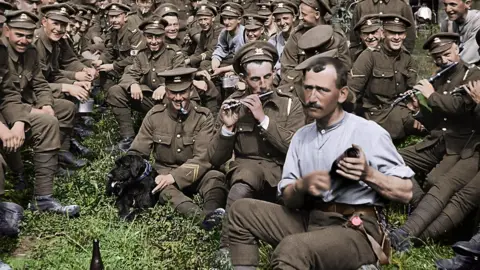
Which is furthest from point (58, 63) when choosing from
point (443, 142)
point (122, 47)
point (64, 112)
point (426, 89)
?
point (443, 142)

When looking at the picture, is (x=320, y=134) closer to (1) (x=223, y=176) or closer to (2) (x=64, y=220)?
(1) (x=223, y=176)

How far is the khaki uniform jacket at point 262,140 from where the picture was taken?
609 centimetres

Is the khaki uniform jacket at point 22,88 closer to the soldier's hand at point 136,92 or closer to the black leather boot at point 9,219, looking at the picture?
the black leather boot at point 9,219

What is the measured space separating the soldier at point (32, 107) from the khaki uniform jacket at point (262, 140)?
5.17 ft

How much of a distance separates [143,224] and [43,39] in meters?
3.48

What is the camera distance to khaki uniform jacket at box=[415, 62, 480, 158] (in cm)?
607

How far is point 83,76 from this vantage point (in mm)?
9008

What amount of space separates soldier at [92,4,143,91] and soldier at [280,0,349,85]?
318cm

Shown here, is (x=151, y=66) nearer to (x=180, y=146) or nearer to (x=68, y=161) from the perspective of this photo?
(x=68, y=161)

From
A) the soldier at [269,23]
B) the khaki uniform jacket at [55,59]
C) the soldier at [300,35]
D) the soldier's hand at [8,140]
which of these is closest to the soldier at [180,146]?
the soldier's hand at [8,140]

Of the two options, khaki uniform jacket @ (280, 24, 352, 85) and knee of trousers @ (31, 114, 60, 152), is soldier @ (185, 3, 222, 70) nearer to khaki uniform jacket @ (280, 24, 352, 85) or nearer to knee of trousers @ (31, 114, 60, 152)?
khaki uniform jacket @ (280, 24, 352, 85)

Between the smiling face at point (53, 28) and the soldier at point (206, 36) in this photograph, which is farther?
the soldier at point (206, 36)

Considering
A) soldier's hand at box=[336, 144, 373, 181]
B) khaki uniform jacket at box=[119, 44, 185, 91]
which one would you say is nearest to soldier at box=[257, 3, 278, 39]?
khaki uniform jacket at box=[119, 44, 185, 91]

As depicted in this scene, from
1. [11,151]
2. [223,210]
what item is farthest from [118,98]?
[223,210]
